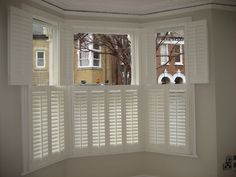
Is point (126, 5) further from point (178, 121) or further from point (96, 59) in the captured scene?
point (178, 121)

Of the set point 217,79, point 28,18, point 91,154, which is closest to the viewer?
point 28,18

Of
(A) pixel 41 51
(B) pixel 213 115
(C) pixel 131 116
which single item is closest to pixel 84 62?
(A) pixel 41 51

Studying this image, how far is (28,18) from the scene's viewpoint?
3.16 m

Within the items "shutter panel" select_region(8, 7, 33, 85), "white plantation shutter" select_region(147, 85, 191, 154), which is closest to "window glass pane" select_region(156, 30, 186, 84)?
"white plantation shutter" select_region(147, 85, 191, 154)

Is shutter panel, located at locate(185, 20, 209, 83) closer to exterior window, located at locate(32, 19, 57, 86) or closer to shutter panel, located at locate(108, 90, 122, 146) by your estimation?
shutter panel, located at locate(108, 90, 122, 146)

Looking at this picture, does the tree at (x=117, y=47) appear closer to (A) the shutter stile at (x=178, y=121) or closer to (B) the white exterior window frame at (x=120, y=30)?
(B) the white exterior window frame at (x=120, y=30)

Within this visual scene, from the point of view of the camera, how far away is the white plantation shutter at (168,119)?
3.87 m

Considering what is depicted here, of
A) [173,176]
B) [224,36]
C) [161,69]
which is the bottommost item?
[173,176]

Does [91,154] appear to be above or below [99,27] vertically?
below

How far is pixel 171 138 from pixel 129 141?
2.01 ft

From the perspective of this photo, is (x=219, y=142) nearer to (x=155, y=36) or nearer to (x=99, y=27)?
(x=155, y=36)

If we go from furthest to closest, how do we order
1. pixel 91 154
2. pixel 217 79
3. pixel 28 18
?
1. pixel 91 154
2. pixel 217 79
3. pixel 28 18

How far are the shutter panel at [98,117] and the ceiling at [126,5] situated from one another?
1.17m

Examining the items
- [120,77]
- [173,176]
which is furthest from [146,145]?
[120,77]
